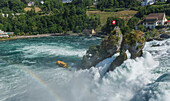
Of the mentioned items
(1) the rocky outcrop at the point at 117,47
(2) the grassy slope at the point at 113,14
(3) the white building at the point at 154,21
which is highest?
(2) the grassy slope at the point at 113,14

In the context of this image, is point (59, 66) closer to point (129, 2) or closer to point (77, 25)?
point (77, 25)

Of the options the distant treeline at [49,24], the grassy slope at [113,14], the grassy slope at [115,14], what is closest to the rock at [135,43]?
the distant treeline at [49,24]

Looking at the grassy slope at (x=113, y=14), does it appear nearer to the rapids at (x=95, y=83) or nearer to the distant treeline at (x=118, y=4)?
the distant treeline at (x=118, y=4)

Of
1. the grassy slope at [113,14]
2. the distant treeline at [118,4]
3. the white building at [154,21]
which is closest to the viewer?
the white building at [154,21]

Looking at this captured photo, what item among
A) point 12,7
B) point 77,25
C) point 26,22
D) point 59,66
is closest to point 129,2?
point 77,25

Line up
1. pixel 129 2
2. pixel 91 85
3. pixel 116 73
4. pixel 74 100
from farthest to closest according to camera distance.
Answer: pixel 129 2 → pixel 91 85 → pixel 116 73 → pixel 74 100

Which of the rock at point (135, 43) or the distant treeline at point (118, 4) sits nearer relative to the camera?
the rock at point (135, 43)

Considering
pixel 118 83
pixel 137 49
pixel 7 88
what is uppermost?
pixel 137 49

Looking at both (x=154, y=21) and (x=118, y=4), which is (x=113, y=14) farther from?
(x=154, y=21)

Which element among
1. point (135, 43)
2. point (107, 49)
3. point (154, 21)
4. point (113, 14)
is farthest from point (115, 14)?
point (135, 43)
